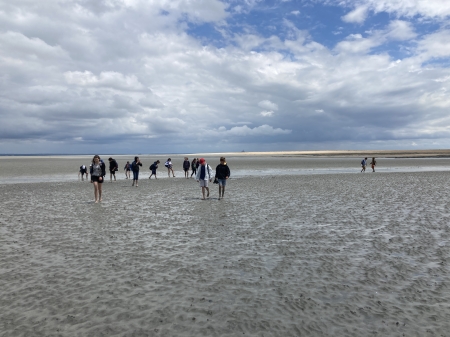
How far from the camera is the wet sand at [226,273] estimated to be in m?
5.27

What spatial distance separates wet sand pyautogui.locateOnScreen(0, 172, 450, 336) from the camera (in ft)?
17.3

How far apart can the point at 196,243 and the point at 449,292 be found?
6.12 m

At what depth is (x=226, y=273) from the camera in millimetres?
7406

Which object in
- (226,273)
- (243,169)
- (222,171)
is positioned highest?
(222,171)

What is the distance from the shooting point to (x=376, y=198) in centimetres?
1906

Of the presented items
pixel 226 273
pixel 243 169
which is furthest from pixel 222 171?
pixel 243 169

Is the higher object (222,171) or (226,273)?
(222,171)

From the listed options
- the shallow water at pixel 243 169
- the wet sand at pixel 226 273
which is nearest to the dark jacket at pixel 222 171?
the wet sand at pixel 226 273

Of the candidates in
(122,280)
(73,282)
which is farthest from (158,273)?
(73,282)

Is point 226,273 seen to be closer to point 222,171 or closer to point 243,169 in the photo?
point 222,171

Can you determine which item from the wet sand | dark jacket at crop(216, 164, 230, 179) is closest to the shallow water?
dark jacket at crop(216, 164, 230, 179)

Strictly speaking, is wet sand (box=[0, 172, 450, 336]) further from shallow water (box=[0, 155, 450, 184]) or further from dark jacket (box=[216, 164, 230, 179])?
shallow water (box=[0, 155, 450, 184])

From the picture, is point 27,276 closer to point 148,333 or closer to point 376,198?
point 148,333

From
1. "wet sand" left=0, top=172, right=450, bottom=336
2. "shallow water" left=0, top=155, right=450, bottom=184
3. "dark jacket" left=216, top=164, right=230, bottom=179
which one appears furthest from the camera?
"shallow water" left=0, top=155, right=450, bottom=184
